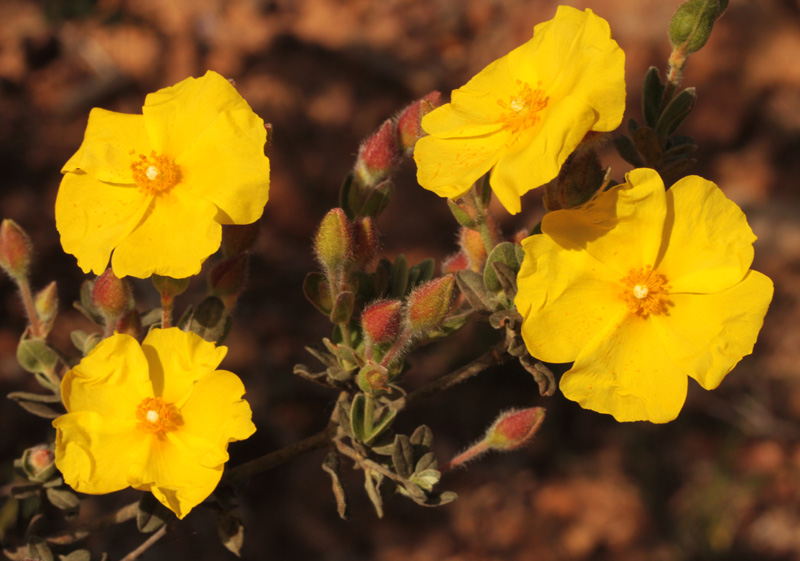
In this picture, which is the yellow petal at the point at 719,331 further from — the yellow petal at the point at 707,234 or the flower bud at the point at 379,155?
the flower bud at the point at 379,155

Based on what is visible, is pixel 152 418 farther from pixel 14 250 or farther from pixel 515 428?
pixel 515 428

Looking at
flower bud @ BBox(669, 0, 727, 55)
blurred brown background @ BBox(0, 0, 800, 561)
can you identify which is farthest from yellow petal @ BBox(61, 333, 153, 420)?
blurred brown background @ BBox(0, 0, 800, 561)

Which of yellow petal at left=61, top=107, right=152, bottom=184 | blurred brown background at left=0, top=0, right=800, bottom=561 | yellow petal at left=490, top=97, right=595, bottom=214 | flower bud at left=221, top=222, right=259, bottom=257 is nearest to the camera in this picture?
yellow petal at left=490, top=97, right=595, bottom=214


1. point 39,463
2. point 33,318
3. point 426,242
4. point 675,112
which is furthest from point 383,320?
point 426,242

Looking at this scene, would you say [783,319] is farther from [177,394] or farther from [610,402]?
[177,394]

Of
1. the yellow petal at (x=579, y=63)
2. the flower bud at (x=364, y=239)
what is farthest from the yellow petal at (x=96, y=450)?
the yellow petal at (x=579, y=63)

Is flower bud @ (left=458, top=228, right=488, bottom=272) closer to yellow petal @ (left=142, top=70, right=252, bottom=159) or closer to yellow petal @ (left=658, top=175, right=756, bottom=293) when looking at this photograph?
yellow petal @ (left=658, top=175, right=756, bottom=293)

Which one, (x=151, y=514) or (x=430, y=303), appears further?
(x=151, y=514)
